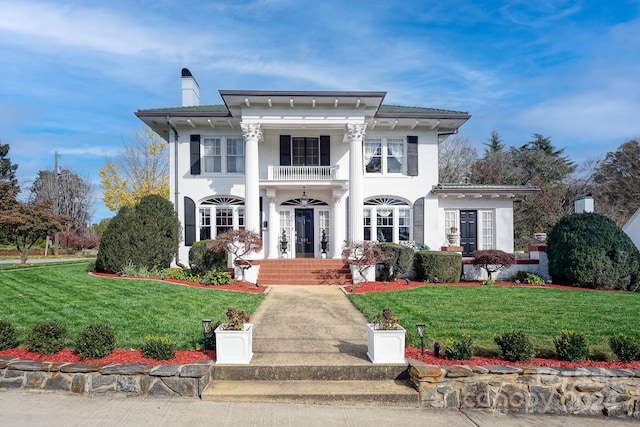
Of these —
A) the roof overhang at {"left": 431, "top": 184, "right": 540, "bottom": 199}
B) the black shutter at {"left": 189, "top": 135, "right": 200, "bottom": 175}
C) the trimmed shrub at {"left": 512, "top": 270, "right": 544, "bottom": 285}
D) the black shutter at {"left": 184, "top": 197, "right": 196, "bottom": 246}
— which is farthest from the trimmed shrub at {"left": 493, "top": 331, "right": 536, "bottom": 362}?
the black shutter at {"left": 189, "top": 135, "right": 200, "bottom": 175}

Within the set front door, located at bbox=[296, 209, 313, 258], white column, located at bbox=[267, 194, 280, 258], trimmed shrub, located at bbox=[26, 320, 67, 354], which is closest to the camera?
trimmed shrub, located at bbox=[26, 320, 67, 354]

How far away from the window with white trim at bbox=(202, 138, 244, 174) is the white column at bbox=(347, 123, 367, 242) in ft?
16.5

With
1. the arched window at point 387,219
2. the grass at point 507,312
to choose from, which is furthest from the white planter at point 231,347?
the arched window at point 387,219

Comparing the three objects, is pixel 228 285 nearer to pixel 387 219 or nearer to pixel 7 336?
pixel 7 336

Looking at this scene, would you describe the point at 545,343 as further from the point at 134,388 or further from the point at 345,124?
the point at 345,124

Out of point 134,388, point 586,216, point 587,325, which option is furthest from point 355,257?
point 134,388

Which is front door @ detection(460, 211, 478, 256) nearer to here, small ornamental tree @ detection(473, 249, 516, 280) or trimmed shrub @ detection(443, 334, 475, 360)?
small ornamental tree @ detection(473, 249, 516, 280)

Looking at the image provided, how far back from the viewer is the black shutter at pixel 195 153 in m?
17.7

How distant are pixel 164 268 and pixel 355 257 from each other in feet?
23.5

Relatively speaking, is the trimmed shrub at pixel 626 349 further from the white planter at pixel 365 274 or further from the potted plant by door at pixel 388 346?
the white planter at pixel 365 274

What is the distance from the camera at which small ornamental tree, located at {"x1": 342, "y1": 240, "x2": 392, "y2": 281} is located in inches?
543

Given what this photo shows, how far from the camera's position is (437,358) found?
651 centimetres

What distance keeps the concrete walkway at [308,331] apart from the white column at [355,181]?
3.98 meters

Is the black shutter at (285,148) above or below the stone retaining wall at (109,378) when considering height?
above
